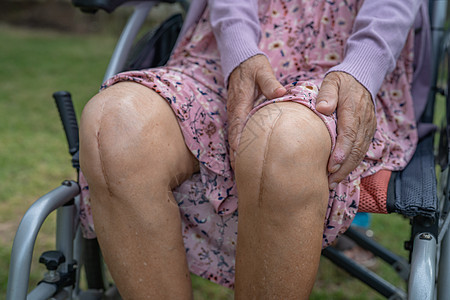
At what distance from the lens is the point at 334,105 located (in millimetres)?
878

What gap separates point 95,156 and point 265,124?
0.30 metres

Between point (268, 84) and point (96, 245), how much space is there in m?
0.64

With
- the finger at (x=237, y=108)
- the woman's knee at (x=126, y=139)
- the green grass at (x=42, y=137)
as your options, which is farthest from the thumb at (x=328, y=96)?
the green grass at (x=42, y=137)

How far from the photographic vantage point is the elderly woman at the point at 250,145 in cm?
80

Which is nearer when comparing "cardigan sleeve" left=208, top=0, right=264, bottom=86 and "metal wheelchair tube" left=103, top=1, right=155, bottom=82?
"cardigan sleeve" left=208, top=0, right=264, bottom=86

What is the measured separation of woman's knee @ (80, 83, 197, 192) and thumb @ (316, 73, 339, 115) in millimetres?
274

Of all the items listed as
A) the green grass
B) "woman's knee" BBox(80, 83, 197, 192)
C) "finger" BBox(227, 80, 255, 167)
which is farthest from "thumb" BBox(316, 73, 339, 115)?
the green grass

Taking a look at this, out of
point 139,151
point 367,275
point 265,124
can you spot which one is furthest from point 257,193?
point 367,275

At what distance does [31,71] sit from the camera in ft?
14.6

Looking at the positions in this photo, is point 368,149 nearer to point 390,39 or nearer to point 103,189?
point 390,39

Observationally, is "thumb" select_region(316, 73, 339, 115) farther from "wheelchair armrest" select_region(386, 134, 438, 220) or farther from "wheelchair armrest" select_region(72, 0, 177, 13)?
"wheelchair armrest" select_region(72, 0, 177, 13)

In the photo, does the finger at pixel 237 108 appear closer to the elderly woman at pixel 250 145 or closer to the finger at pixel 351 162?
the elderly woman at pixel 250 145

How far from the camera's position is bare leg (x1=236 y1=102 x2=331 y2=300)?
784 millimetres

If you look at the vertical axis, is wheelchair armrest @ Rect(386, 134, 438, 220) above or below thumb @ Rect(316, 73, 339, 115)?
below
